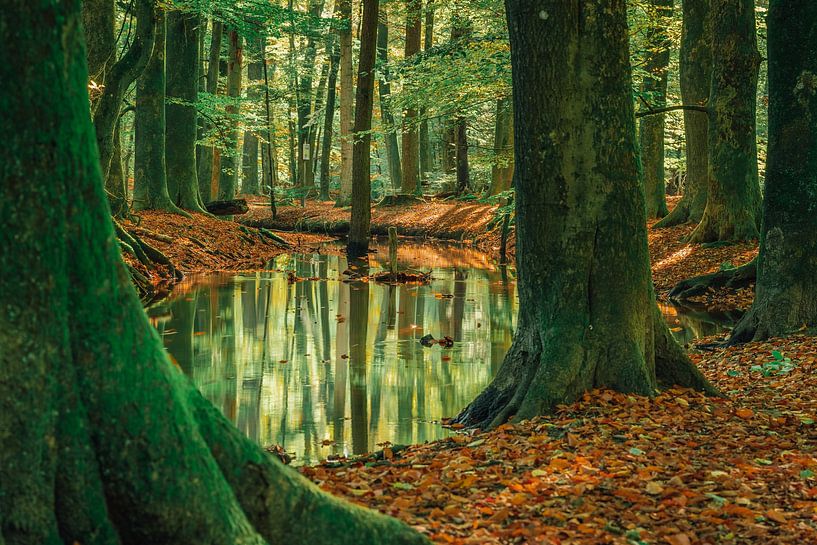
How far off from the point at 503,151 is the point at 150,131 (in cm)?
1279

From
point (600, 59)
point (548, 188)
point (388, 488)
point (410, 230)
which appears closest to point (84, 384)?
point (388, 488)

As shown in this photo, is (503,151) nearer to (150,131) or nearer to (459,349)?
(150,131)

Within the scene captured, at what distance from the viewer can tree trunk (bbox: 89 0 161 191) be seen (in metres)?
15.4

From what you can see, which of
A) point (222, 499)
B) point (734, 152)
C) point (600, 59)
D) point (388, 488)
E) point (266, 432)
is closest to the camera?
point (222, 499)

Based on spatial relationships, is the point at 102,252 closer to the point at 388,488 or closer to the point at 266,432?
the point at 388,488

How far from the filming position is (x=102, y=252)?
115 inches

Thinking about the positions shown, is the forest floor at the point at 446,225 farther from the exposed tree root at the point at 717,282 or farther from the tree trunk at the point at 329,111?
the exposed tree root at the point at 717,282

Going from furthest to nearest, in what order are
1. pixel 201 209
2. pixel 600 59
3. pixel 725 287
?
pixel 201 209, pixel 725 287, pixel 600 59

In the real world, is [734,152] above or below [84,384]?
above

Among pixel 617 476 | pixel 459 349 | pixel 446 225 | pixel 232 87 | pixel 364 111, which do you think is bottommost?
pixel 459 349

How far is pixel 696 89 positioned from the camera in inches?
773

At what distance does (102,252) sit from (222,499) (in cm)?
95

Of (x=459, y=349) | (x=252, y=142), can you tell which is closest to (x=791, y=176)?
(x=459, y=349)

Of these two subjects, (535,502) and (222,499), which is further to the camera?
(535,502)
